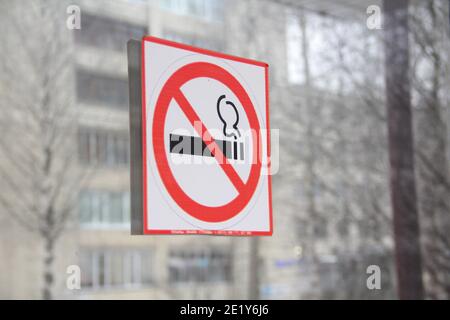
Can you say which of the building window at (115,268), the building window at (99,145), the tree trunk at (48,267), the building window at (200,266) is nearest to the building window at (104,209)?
the building window at (115,268)

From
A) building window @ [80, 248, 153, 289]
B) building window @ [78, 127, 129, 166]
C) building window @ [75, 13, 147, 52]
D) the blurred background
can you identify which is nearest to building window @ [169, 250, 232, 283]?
the blurred background

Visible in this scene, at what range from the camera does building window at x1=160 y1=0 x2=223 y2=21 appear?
1198 centimetres

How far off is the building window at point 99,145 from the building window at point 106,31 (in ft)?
4.48

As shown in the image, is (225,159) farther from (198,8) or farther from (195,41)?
(198,8)

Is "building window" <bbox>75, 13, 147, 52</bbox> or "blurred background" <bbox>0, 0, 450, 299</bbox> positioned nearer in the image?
"blurred background" <bbox>0, 0, 450, 299</bbox>

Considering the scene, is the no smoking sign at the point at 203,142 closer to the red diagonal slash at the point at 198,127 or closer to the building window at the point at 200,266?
the red diagonal slash at the point at 198,127

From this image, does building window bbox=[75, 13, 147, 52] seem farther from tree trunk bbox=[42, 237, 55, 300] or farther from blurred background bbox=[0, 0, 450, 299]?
tree trunk bbox=[42, 237, 55, 300]

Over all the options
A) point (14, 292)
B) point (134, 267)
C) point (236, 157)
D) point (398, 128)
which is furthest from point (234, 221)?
point (134, 267)

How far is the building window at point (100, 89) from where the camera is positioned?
11.1 m

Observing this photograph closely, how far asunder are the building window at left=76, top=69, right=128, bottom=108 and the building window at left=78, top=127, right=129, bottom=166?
1.56ft

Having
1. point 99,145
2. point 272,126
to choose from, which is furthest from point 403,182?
point 99,145

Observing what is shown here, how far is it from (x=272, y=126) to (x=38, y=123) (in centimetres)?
323

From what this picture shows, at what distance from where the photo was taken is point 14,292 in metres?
12.1

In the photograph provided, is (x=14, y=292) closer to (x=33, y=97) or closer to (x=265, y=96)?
(x=33, y=97)
